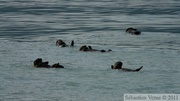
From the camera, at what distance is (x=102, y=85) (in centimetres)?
1622

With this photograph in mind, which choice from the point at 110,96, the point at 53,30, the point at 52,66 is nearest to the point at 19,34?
the point at 53,30

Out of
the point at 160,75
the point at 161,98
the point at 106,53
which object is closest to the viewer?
the point at 161,98

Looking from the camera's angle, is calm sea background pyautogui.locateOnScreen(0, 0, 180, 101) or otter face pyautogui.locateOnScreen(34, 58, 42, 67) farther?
otter face pyautogui.locateOnScreen(34, 58, 42, 67)

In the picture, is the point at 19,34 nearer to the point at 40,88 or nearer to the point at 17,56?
the point at 17,56

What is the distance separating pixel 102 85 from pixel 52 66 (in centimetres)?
315

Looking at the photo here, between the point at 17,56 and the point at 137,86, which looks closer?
the point at 137,86

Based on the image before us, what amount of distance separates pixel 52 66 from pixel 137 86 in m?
3.88

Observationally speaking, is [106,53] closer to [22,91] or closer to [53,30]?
[22,91]

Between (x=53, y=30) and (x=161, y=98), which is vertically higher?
(x=53, y=30)

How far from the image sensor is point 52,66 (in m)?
19.0

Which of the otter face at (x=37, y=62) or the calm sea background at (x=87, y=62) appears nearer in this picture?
the calm sea background at (x=87, y=62)

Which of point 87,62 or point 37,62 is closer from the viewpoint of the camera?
point 37,62

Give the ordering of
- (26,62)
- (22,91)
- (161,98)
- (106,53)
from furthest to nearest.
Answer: (106,53)
(26,62)
(22,91)
(161,98)

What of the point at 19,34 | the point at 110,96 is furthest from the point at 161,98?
→ the point at 19,34
